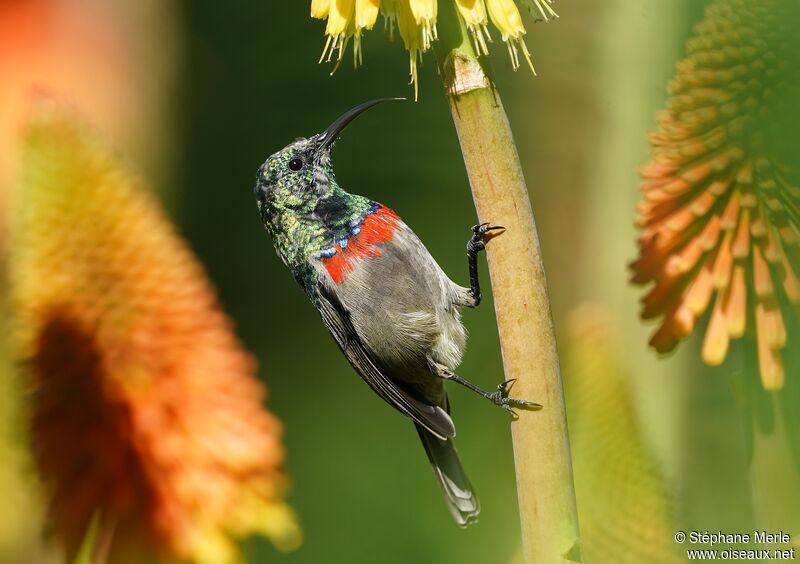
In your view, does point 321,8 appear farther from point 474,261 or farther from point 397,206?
point 397,206

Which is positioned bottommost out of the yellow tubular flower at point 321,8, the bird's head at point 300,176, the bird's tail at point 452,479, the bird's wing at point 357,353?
the bird's tail at point 452,479

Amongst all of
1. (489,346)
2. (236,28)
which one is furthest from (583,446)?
(236,28)

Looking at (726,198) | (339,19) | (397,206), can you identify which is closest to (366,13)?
(339,19)

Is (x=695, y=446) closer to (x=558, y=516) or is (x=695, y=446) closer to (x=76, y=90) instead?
(x=558, y=516)

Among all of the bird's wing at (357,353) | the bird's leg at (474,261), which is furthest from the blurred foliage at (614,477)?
the bird's wing at (357,353)

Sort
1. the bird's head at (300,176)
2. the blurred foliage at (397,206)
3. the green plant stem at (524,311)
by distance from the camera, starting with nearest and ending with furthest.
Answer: the green plant stem at (524,311), the blurred foliage at (397,206), the bird's head at (300,176)

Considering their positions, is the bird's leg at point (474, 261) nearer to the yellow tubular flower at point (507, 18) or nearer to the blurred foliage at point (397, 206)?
the blurred foliage at point (397, 206)
